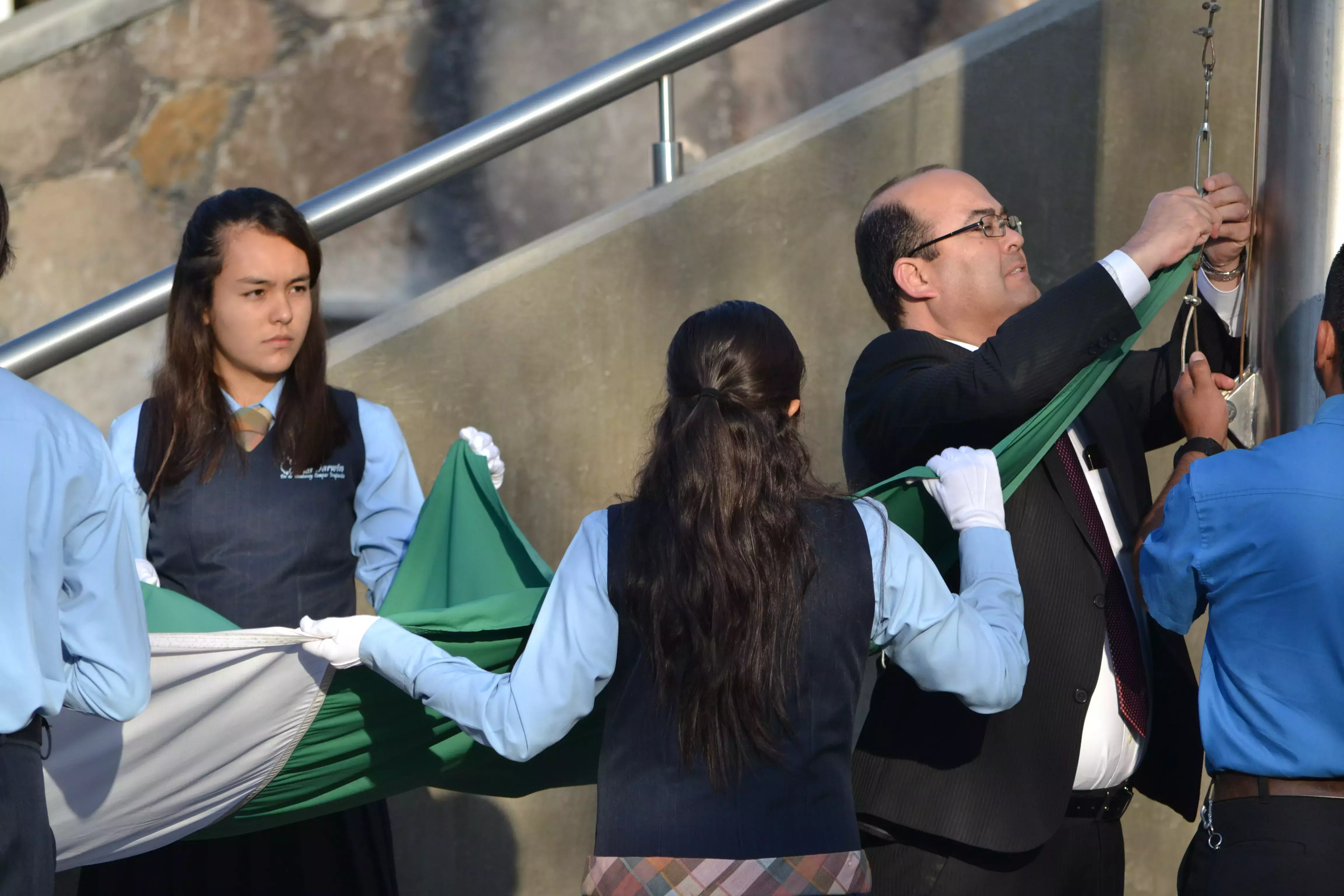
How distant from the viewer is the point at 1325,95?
203 centimetres

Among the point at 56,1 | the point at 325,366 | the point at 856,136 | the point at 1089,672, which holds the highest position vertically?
the point at 56,1

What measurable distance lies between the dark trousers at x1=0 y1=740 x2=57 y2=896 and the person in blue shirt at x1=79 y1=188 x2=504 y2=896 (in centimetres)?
69

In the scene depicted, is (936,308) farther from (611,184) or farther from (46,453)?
(611,184)

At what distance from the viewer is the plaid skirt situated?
1.69m

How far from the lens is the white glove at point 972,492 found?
1948 mm

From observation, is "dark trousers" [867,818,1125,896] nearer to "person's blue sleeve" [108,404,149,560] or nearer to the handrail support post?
"person's blue sleeve" [108,404,149,560]

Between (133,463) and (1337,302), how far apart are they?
1.93 m

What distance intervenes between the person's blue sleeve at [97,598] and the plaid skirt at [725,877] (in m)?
0.63

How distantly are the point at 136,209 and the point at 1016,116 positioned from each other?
2.82 meters

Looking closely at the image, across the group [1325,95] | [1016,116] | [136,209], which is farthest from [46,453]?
[136,209]

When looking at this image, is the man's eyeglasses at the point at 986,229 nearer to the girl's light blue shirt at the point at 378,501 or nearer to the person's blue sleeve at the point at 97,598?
the girl's light blue shirt at the point at 378,501

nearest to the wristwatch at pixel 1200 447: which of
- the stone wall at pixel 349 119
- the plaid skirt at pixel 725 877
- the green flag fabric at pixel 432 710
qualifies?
the plaid skirt at pixel 725 877

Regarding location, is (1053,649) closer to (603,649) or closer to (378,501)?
(603,649)

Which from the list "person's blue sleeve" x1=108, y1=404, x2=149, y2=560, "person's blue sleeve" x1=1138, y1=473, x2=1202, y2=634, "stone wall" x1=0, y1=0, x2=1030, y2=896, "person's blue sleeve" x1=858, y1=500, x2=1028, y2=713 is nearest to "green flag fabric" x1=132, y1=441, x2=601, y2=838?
"person's blue sleeve" x1=108, y1=404, x2=149, y2=560
